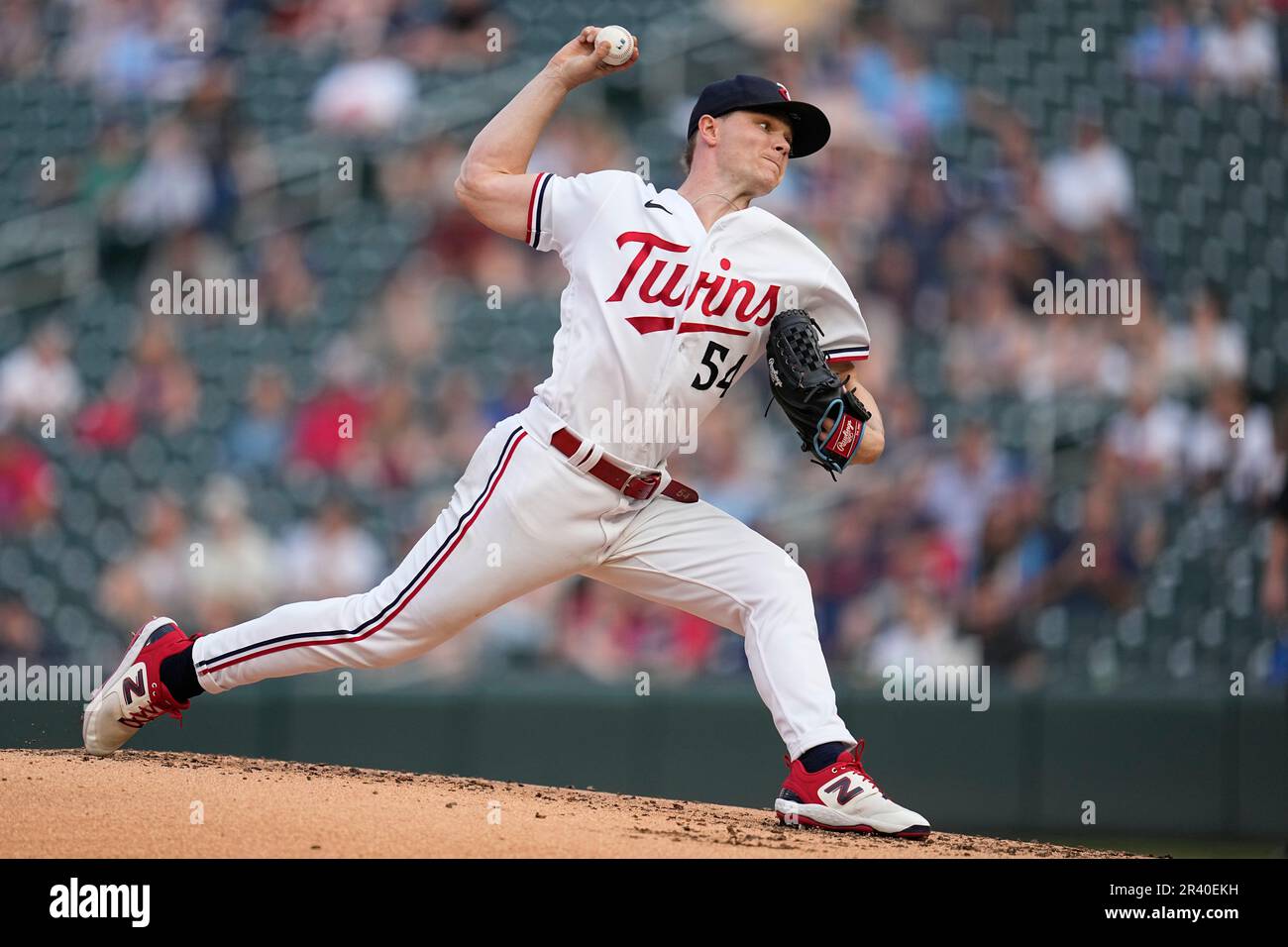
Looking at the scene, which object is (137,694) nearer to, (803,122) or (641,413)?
(641,413)

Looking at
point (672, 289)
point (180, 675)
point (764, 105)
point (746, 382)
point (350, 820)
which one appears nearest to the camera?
point (350, 820)

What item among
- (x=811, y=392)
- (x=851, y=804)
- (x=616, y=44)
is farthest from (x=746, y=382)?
(x=851, y=804)

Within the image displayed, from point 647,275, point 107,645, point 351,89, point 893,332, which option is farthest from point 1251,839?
point 351,89

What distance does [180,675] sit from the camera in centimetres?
323

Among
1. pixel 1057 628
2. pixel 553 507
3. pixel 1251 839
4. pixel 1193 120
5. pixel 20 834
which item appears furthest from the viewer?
pixel 1193 120

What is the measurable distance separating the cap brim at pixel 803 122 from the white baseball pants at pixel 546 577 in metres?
0.76

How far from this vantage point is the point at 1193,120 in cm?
667

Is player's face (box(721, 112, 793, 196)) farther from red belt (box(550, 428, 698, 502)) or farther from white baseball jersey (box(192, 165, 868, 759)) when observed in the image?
red belt (box(550, 428, 698, 502))

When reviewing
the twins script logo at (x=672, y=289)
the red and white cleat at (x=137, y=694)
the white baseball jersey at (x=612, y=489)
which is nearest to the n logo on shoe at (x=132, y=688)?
the red and white cleat at (x=137, y=694)

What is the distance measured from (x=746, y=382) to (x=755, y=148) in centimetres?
295

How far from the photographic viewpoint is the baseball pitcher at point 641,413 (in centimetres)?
296
